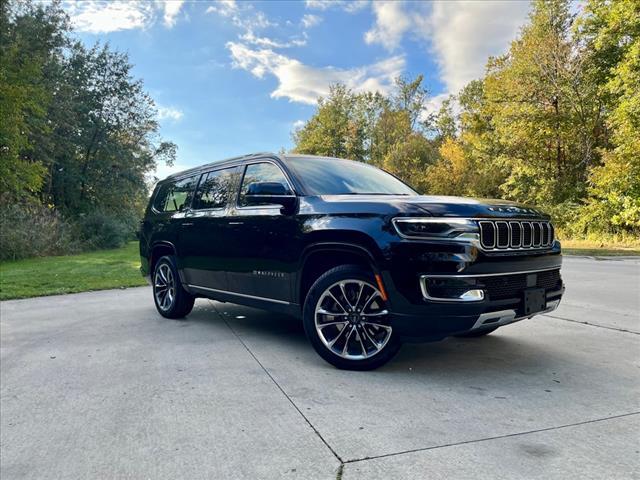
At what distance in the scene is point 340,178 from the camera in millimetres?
Answer: 4789

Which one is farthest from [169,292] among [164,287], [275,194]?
[275,194]

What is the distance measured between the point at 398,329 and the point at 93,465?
2159 mm

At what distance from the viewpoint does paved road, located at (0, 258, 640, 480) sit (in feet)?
8.04

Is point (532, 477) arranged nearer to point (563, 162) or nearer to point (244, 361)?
point (244, 361)

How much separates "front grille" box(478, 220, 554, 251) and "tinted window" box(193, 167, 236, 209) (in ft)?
9.58

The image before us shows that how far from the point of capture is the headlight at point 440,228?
343cm

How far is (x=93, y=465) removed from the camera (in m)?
2.52

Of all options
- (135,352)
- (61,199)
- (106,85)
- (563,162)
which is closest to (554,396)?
(135,352)

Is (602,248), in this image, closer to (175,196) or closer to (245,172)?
(175,196)

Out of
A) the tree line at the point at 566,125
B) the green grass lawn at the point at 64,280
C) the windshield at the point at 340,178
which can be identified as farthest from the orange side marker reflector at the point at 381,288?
the tree line at the point at 566,125

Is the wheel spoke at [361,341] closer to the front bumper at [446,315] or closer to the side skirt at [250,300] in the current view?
the front bumper at [446,315]

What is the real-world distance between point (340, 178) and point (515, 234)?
180cm

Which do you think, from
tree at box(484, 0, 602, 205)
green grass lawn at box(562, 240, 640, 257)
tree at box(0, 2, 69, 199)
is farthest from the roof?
tree at box(484, 0, 602, 205)

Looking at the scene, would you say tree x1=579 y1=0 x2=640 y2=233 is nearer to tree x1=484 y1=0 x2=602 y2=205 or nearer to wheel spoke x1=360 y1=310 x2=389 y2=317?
tree x1=484 y1=0 x2=602 y2=205
